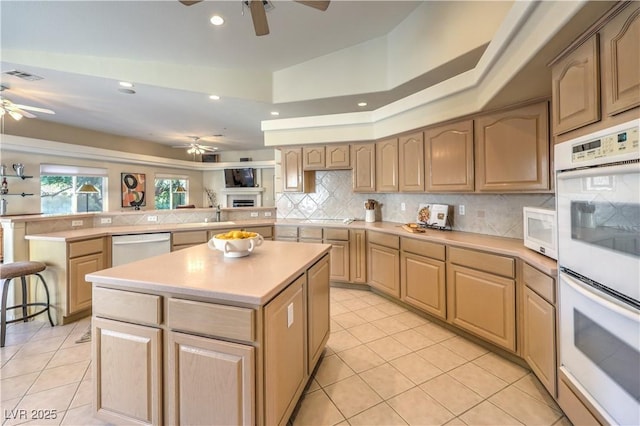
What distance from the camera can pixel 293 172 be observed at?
14.1ft

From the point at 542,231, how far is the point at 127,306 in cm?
254

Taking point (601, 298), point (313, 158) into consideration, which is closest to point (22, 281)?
point (313, 158)

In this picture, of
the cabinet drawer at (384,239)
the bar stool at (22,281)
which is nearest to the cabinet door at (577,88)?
the cabinet drawer at (384,239)

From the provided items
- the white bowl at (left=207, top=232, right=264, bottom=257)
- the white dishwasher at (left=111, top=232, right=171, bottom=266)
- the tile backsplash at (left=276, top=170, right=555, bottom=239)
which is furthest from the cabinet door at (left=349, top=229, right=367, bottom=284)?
the white dishwasher at (left=111, top=232, right=171, bottom=266)

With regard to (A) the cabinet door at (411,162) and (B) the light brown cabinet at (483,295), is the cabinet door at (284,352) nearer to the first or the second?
(B) the light brown cabinet at (483,295)

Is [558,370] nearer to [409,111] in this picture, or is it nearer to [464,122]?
[464,122]

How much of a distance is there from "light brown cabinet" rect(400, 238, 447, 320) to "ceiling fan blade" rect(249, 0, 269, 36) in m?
2.45

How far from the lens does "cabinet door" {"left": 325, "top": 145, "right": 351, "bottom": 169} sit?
3971 mm

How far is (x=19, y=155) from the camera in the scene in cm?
527

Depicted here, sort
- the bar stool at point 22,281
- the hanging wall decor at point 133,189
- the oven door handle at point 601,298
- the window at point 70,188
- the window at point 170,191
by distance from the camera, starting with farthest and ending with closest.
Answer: the window at point 170,191 < the hanging wall decor at point 133,189 < the window at point 70,188 < the bar stool at point 22,281 < the oven door handle at point 601,298

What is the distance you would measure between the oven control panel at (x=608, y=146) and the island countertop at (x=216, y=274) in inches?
58.5

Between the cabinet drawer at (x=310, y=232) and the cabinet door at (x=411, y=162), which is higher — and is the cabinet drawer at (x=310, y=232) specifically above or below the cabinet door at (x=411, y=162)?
below

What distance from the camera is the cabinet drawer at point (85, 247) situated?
2.81m

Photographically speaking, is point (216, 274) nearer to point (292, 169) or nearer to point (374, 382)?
point (374, 382)
